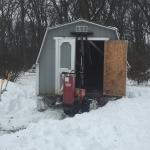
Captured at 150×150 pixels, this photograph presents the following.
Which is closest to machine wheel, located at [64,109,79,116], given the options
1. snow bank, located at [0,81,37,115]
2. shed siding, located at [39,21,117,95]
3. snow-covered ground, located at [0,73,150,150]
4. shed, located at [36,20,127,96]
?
snow-covered ground, located at [0,73,150,150]

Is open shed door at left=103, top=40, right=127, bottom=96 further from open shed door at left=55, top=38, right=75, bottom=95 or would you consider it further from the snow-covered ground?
open shed door at left=55, top=38, right=75, bottom=95

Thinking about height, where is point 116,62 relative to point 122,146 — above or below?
above

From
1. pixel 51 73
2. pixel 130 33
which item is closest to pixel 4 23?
pixel 130 33

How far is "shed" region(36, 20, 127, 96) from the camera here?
973cm

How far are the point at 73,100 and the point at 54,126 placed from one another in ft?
9.09

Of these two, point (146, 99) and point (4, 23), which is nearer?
point (146, 99)

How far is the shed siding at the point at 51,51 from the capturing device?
10.1m

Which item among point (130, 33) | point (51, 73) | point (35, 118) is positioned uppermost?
point (130, 33)

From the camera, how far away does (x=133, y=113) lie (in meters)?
7.54

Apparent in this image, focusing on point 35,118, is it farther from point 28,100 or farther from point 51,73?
point 51,73

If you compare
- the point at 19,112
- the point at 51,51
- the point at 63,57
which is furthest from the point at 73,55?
the point at 19,112

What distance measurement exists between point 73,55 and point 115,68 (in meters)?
1.52

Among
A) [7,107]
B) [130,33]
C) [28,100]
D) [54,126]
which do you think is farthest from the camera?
[130,33]

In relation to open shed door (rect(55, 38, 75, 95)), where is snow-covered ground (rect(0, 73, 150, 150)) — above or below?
below
